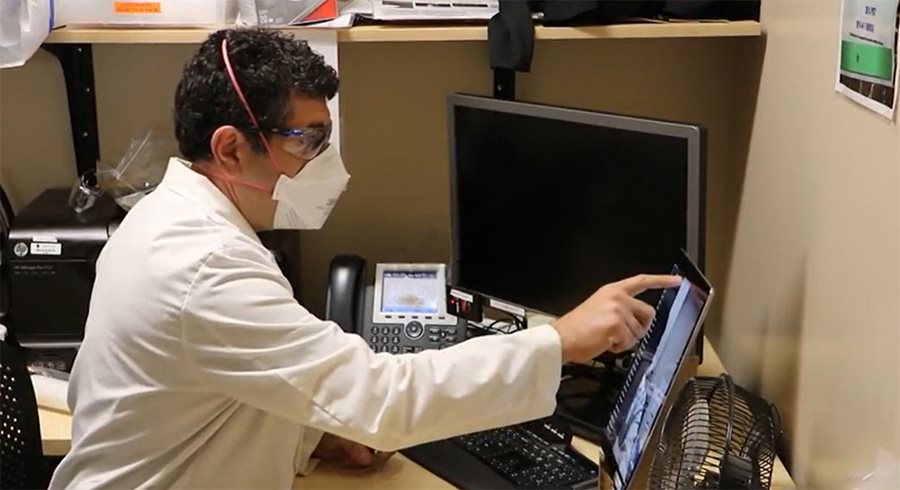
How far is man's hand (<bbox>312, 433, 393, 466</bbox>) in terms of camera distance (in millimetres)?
1644

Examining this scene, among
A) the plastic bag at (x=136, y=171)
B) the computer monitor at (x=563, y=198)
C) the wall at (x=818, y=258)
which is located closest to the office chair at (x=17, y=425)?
the plastic bag at (x=136, y=171)

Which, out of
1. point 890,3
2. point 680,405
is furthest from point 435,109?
point 890,3

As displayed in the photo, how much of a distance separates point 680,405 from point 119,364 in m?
0.78

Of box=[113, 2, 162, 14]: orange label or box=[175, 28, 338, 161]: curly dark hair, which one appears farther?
box=[113, 2, 162, 14]: orange label

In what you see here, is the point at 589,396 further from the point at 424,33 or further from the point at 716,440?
A: the point at 424,33

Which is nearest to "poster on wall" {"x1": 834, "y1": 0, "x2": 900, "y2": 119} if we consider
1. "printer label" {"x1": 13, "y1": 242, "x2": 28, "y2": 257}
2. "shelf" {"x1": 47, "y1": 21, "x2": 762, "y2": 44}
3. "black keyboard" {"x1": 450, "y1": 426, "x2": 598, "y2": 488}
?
"shelf" {"x1": 47, "y1": 21, "x2": 762, "y2": 44}

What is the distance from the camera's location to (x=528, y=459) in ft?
5.34

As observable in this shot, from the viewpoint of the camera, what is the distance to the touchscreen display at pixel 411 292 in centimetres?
197

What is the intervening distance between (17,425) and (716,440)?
1052 millimetres

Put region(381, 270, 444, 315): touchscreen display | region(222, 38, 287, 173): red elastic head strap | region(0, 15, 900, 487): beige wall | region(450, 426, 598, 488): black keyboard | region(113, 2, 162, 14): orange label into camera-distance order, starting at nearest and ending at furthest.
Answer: region(0, 15, 900, 487): beige wall
region(222, 38, 287, 173): red elastic head strap
region(450, 426, 598, 488): black keyboard
region(113, 2, 162, 14): orange label
region(381, 270, 444, 315): touchscreen display

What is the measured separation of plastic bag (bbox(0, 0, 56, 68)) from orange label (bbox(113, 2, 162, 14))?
0.11m

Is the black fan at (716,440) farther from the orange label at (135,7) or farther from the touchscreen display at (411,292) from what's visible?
the orange label at (135,7)

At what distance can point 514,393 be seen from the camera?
133 centimetres

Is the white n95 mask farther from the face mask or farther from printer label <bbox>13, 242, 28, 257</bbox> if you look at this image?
printer label <bbox>13, 242, 28, 257</bbox>
